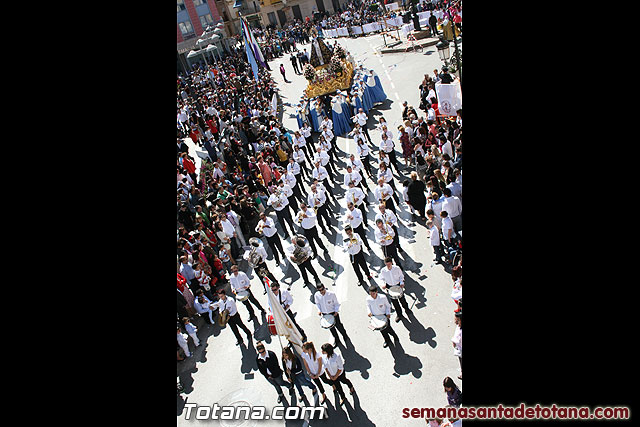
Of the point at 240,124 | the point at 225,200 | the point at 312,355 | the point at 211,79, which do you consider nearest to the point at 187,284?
the point at 225,200

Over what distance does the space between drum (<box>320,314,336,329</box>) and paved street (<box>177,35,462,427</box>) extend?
90 centimetres

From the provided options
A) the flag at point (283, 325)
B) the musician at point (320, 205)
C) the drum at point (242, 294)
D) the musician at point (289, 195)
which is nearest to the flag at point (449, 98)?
the musician at point (320, 205)

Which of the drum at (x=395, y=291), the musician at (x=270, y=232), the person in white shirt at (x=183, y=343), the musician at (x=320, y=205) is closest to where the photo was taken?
the drum at (x=395, y=291)

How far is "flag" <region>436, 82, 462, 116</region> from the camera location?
1052 centimetres

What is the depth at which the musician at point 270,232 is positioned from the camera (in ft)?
35.7

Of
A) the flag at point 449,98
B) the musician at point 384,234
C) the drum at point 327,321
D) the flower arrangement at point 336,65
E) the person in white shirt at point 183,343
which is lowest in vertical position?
the person in white shirt at point 183,343

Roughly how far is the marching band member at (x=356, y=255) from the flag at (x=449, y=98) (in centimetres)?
415

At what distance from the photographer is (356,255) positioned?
9.56 m

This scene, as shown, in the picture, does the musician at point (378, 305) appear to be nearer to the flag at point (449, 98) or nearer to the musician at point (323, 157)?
the flag at point (449, 98)
